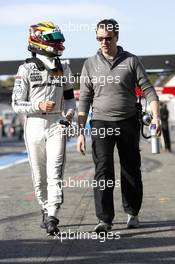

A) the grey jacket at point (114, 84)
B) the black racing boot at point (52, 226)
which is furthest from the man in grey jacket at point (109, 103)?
the black racing boot at point (52, 226)

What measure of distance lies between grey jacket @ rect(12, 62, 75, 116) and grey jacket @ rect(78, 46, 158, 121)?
252 mm

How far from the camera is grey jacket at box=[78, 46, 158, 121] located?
696 cm

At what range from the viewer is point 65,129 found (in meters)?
7.09

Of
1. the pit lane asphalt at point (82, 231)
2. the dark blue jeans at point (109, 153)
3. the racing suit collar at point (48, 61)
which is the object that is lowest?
the pit lane asphalt at point (82, 231)

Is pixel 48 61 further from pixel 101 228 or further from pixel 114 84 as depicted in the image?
pixel 101 228

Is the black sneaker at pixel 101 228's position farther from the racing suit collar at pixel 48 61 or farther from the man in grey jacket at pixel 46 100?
the racing suit collar at pixel 48 61

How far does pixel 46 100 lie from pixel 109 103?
2.05ft

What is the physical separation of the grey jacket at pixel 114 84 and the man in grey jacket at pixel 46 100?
0.29m

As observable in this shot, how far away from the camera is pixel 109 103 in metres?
7.00

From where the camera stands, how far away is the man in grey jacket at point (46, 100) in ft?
23.1

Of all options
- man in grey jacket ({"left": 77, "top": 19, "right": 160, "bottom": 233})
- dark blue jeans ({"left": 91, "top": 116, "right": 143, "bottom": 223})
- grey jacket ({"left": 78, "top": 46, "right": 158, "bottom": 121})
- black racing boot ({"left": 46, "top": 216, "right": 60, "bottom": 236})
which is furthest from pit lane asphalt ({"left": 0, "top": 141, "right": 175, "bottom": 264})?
grey jacket ({"left": 78, "top": 46, "right": 158, "bottom": 121})

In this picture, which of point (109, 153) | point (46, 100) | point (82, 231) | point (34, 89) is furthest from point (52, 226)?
point (34, 89)

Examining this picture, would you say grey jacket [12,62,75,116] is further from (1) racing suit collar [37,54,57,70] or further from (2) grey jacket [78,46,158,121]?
(2) grey jacket [78,46,158,121]

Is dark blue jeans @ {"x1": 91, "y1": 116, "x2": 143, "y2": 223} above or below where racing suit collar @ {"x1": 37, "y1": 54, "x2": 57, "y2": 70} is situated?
below
